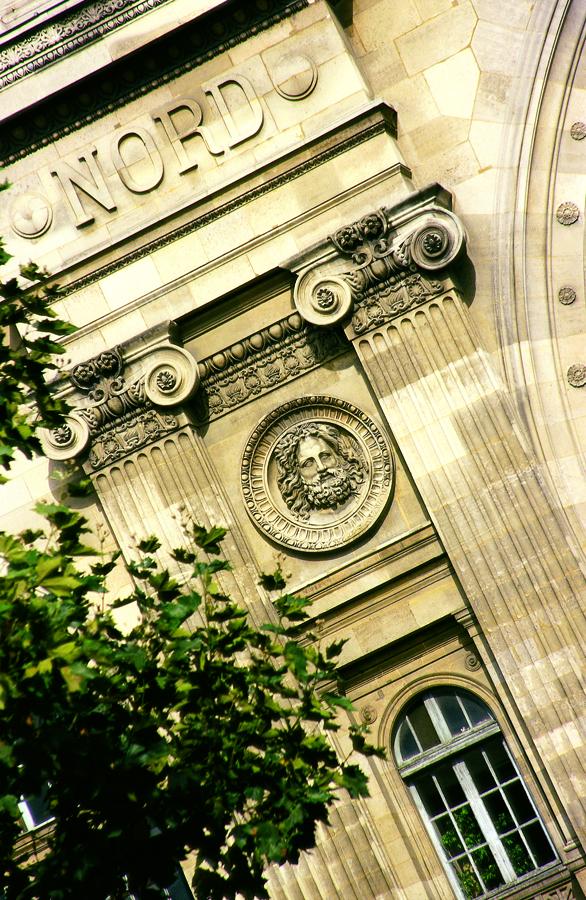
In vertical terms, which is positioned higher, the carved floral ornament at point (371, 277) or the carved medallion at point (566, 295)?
the carved floral ornament at point (371, 277)

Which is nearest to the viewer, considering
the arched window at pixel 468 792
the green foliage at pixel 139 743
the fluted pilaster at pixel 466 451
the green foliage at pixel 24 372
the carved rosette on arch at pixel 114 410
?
the green foliage at pixel 139 743

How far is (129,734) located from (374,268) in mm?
7223

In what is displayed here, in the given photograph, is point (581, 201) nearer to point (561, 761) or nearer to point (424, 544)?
point (424, 544)

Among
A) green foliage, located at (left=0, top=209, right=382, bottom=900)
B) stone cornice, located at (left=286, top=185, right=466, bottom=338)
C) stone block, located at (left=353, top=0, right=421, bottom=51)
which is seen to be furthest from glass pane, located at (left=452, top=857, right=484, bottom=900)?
stone block, located at (left=353, top=0, right=421, bottom=51)

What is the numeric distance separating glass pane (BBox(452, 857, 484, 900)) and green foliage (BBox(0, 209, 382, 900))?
4.67 m

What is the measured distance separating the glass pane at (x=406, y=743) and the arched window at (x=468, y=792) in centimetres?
1

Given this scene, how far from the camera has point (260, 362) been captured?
1576 cm

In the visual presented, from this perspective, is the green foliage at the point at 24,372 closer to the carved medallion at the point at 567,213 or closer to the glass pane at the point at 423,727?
the glass pane at the point at 423,727

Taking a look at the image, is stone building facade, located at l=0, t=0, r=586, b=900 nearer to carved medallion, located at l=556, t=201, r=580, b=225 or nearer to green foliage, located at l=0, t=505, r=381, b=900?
carved medallion, located at l=556, t=201, r=580, b=225

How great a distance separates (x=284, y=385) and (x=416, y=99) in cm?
399

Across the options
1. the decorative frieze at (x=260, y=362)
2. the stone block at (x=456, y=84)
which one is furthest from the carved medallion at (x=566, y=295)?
the decorative frieze at (x=260, y=362)

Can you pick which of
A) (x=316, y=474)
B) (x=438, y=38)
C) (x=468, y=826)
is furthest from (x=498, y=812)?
(x=438, y=38)

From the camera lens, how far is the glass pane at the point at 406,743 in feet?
49.9

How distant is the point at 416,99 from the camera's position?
1605 cm
